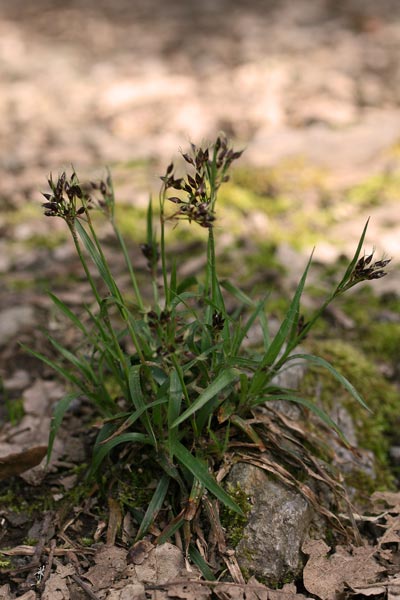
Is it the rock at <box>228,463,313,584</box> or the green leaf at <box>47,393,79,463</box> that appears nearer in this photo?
the rock at <box>228,463,313,584</box>

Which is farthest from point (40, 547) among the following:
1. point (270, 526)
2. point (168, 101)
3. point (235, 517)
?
point (168, 101)

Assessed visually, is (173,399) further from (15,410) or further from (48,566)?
(15,410)

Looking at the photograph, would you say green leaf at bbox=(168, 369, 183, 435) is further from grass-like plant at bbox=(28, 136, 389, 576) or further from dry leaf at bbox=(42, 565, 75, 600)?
dry leaf at bbox=(42, 565, 75, 600)

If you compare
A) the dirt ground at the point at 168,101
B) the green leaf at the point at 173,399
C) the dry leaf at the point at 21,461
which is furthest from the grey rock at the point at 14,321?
the green leaf at the point at 173,399

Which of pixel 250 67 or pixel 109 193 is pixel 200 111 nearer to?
pixel 250 67

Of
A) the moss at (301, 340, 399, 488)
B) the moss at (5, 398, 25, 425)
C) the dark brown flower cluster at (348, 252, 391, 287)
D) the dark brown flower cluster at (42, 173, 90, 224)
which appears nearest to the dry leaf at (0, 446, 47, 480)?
the moss at (5, 398, 25, 425)

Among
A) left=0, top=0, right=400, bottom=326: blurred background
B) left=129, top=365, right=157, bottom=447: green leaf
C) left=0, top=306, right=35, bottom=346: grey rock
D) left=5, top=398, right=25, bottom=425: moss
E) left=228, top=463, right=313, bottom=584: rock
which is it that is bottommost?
left=228, top=463, right=313, bottom=584: rock

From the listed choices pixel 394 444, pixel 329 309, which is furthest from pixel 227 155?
pixel 329 309
